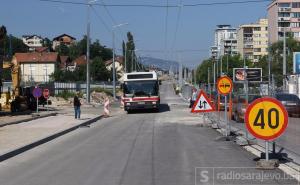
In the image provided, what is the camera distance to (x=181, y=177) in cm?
1141

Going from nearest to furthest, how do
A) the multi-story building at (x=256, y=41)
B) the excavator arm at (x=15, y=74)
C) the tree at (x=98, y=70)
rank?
1. the excavator arm at (x=15, y=74)
2. the tree at (x=98, y=70)
3. the multi-story building at (x=256, y=41)

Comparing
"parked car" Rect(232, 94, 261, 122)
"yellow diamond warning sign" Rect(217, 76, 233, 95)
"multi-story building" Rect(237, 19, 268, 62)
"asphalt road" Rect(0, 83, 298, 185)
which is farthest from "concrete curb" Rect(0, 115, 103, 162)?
"multi-story building" Rect(237, 19, 268, 62)

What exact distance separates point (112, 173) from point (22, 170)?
87.5 inches

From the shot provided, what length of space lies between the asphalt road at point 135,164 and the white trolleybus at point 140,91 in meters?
21.7

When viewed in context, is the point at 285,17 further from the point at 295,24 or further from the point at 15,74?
the point at 15,74

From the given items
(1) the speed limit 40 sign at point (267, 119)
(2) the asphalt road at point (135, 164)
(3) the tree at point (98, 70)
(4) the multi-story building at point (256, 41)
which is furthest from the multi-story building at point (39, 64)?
(1) the speed limit 40 sign at point (267, 119)

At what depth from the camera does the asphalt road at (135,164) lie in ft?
36.8

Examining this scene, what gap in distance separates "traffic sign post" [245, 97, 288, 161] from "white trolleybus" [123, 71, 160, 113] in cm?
3009

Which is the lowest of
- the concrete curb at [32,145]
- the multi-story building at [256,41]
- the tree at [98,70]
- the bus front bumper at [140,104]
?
the concrete curb at [32,145]

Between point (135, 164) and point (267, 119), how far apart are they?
324cm

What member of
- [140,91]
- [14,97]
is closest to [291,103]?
[140,91]

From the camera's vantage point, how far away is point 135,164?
1359 cm

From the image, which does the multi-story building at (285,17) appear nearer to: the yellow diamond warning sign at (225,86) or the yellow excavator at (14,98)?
the yellow excavator at (14,98)

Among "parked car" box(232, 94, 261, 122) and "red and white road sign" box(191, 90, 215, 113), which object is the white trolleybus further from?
"red and white road sign" box(191, 90, 215, 113)
